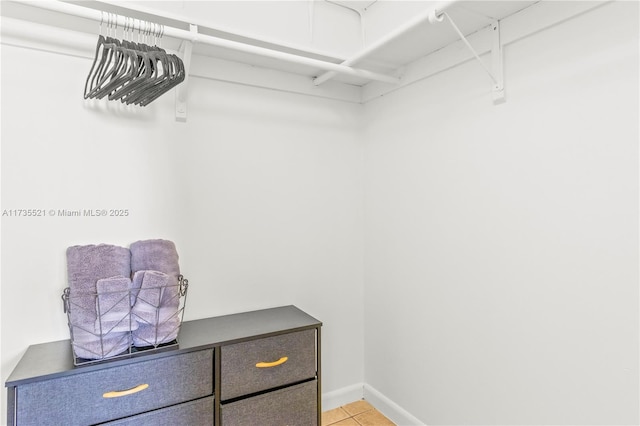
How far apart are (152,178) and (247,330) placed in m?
0.90

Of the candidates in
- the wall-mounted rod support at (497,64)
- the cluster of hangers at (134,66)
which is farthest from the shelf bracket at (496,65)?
the cluster of hangers at (134,66)

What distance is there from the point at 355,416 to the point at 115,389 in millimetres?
1483

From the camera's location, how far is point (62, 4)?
1.36 m

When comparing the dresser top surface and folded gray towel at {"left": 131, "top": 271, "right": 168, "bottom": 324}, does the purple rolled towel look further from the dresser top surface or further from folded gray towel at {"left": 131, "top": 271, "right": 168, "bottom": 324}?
the dresser top surface

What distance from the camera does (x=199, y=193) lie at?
196 centimetres

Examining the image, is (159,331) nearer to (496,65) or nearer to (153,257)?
(153,257)

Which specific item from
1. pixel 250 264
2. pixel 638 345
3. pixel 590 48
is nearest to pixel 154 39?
pixel 250 264

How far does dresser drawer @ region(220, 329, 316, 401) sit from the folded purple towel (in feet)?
1.45

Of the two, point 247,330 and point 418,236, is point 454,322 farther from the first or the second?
point 247,330

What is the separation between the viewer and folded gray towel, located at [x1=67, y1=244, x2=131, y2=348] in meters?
1.38

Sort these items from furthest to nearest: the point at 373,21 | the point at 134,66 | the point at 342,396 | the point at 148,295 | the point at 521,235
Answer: the point at 342,396 → the point at 373,21 → the point at 521,235 → the point at 148,295 → the point at 134,66

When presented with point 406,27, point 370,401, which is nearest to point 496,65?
point 406,27

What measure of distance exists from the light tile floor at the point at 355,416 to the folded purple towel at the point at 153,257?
4.46 ft

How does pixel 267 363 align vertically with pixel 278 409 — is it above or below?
above
